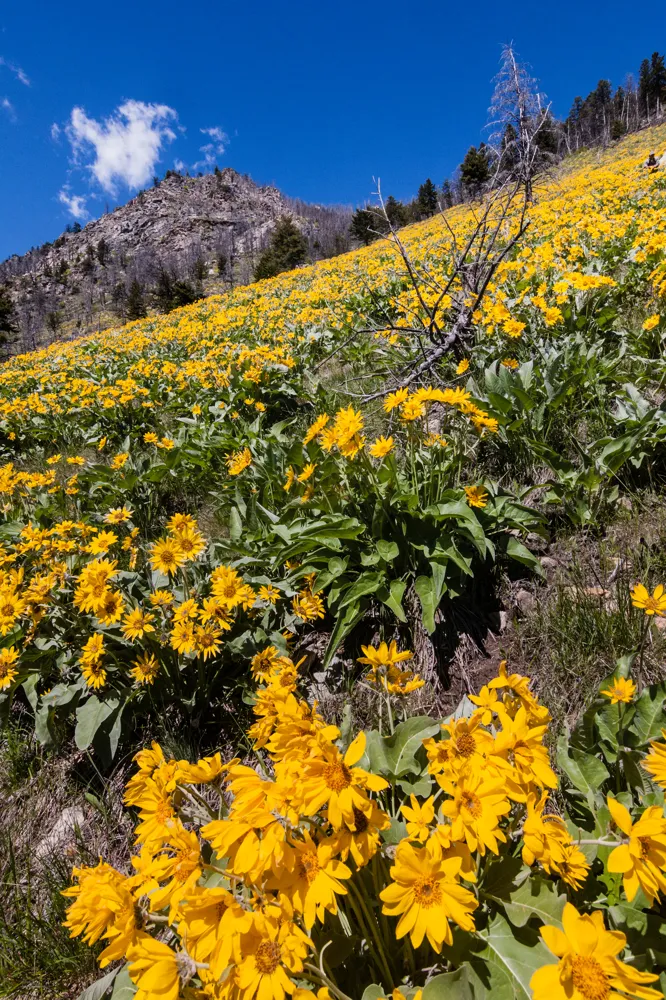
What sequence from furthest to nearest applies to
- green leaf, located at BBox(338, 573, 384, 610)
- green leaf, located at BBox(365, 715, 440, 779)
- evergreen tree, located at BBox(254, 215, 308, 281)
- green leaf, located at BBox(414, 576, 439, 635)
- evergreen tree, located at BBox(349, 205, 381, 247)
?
evergreen tree, located at BBox(254, 215, 308, 281), evergreen tree, located at BBox(349, 205, 381, 247), green leaf, located at BBox(338, 573, 384, 610), green leaf, located at BBox(414, 576, 439, 635), green leaf, located at BBox(365, 715, 440, 779)

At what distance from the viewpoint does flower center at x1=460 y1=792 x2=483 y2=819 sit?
82cm

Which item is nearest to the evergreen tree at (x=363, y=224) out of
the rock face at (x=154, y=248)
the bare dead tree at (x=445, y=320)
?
the bare dead tree at (x=445, y=320)

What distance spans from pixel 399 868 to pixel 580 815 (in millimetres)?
771

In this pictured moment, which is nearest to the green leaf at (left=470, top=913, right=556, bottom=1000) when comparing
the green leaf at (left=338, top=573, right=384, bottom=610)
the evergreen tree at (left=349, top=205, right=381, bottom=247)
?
the green leaf at (left=338, top=573, right=384, bottom=610)

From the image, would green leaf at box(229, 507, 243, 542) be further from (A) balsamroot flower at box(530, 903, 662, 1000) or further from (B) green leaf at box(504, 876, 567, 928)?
(A) balsamroot flower at box(530, 903, 662, 1000)

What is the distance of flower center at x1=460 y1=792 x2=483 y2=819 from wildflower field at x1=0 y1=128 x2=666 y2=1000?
0.02 metres

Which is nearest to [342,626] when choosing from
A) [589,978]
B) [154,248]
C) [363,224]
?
[589,978]

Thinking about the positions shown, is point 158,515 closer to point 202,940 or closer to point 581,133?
point 202,940

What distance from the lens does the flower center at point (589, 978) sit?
2.14 feet

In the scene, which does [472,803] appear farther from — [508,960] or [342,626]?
[342,626]

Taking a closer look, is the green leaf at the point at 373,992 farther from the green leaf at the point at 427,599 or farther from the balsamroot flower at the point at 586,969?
the green leaf at the point at 427,599

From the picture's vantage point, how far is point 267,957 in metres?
0.75

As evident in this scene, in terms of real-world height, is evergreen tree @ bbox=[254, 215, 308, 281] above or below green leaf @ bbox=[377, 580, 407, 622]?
above

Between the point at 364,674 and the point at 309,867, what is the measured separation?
72 cm
